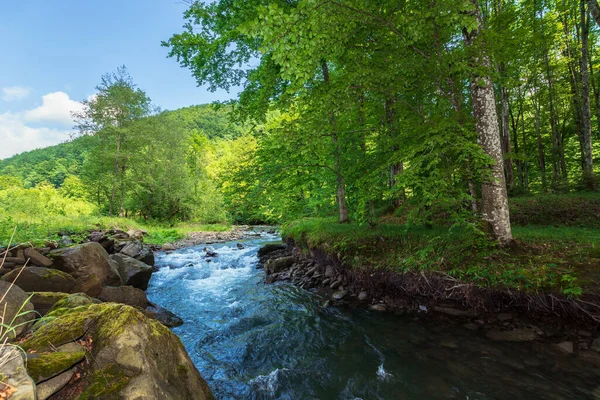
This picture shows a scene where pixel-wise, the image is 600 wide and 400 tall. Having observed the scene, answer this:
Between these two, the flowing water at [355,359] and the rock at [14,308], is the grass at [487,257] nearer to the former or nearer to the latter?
the flowing water at [355,359]

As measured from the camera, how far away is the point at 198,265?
45.4 feet

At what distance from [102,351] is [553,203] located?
1379 centimetres

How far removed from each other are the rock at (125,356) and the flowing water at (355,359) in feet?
5.14

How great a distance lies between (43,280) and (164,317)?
8.75ft

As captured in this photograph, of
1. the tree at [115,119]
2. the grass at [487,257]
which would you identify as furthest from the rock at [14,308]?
the tree at [115,119]

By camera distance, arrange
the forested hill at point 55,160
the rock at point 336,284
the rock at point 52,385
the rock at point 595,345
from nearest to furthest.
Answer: the rock at point 52,385 < the rock at point 595,345 < the rock at point 336,284 < the forested hill at point 55,160

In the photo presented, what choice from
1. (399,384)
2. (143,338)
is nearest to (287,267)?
(399,384)

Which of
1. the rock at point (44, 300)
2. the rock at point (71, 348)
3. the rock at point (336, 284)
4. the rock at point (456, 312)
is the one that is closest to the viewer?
the rock at point (71, 348)

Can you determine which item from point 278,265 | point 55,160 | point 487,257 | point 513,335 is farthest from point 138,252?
point 55,160

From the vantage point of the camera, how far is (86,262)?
6.89 metres

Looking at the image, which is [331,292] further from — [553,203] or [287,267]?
[553,203]

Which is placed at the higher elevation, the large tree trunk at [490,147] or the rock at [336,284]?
the large tree trunk at [490,147]

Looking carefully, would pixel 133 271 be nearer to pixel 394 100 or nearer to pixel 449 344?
pixel 449 344

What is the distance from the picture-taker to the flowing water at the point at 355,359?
408 centimetres
